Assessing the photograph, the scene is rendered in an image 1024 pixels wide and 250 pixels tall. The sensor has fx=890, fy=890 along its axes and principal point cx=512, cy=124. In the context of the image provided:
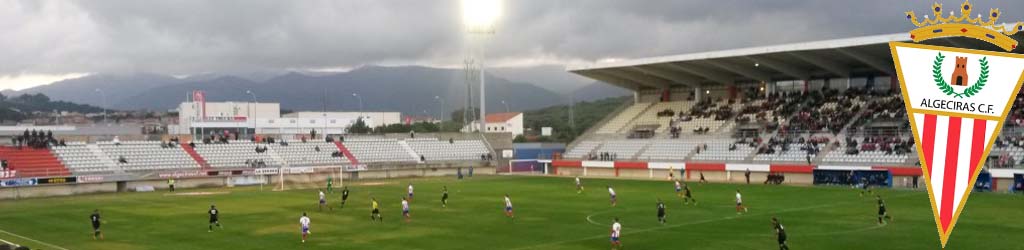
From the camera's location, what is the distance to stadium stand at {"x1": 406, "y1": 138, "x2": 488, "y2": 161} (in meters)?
85.8

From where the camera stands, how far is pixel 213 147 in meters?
73.9

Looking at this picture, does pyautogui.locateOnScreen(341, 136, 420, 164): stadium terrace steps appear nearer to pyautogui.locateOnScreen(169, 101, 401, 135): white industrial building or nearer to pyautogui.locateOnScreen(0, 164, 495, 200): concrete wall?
pyautogui.locateOnScreen(0, 164, 495, 200): concrete wall

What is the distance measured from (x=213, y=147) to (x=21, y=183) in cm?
1921

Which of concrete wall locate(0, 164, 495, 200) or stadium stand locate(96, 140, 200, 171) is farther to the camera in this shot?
stadium stand locate(96, 140, 200, 171)

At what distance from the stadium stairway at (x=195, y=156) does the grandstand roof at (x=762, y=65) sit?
36.2m

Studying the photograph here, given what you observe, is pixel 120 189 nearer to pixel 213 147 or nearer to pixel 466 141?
pixel 213 147

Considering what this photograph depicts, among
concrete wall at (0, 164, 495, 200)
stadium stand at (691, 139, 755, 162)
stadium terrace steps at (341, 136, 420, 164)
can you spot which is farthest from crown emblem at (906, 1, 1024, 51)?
stadium terrace steps at (341, 136, 420, 164)

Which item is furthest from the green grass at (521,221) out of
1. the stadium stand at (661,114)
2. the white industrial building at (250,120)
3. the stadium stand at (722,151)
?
the white industrial building at (250,120)

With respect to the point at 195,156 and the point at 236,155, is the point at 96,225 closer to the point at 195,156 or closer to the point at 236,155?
the point at 195,156

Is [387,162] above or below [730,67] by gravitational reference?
below

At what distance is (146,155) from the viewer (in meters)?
68.4

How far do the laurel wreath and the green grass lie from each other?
17.2 metres

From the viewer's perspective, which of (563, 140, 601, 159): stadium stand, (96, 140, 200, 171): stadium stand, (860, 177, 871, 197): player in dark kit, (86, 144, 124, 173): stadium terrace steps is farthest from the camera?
(563, 140, 601, 159): stadium stand

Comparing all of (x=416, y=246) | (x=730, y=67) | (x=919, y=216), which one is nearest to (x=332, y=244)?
(x=416, y=246)
